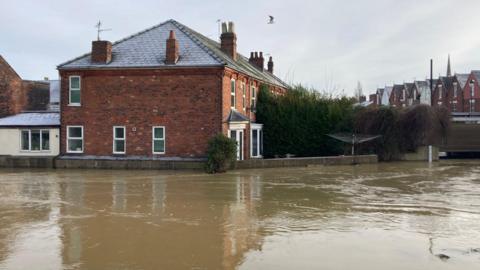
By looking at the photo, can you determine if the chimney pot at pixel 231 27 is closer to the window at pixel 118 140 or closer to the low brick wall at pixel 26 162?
the window at pixel 118 140

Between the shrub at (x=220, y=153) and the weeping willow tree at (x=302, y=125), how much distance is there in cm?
790

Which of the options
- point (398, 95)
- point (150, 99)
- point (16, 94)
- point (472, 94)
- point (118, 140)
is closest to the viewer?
point (150, 99)

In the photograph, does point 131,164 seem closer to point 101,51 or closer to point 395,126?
point 101,51

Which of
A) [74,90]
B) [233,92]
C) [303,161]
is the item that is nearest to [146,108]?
[74,90]

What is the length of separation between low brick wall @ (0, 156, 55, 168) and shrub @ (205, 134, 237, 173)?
8.97m

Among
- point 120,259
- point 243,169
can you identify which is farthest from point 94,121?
point 120,259

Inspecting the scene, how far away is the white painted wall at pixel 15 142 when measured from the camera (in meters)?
29.0

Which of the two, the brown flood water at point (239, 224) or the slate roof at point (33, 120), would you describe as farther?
the slate roof at point (33, 120)

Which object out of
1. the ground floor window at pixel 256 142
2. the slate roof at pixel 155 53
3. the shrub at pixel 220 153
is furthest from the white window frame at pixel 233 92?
the shrub at pixel 220 153

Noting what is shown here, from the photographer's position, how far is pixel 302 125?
32500 millimetres

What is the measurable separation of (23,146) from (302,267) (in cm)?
2489

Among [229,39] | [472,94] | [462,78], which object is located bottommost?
[229,39]

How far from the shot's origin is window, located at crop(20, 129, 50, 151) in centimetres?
2919

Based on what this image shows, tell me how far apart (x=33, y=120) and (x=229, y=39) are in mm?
12270
